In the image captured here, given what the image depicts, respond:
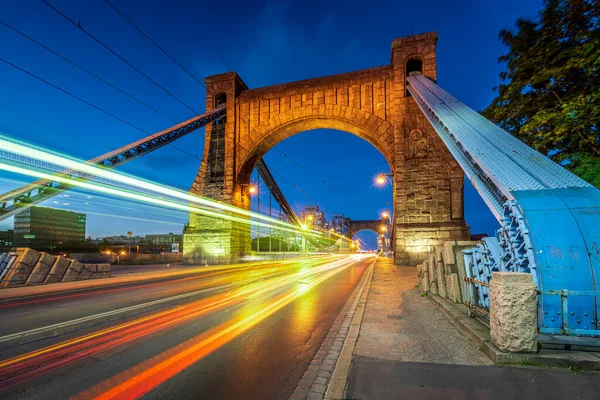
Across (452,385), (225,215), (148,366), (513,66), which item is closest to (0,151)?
(225,215)

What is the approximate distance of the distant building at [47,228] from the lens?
59.9 m

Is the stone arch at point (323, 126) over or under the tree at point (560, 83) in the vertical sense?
over

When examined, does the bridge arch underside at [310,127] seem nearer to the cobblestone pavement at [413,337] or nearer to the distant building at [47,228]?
the cobblestone pavement at [413,337]

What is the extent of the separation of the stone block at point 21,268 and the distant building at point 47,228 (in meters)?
33.7

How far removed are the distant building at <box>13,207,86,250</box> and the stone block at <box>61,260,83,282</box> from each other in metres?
33.2

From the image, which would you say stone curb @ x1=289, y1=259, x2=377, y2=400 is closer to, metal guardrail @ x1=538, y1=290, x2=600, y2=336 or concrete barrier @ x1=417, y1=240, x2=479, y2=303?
concrete barrier @ x1=417, y1=240, x2=479, y2=303

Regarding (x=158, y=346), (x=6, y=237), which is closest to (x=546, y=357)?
(x=158, y=346)

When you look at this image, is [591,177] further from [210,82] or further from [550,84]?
[210,82]

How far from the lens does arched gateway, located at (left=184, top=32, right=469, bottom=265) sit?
19.4 m

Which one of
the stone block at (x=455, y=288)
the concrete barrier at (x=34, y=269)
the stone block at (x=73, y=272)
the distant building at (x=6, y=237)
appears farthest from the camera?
the distant building at (x=6, y=237)

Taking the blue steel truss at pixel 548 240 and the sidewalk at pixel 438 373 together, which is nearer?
the sidewalk at pixel 438 373

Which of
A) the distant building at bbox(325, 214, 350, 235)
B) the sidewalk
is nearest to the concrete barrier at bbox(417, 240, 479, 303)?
the sidewalk

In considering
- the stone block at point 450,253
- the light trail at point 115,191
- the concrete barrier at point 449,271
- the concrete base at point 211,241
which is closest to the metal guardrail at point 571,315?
the concrete barrier at point 449,271

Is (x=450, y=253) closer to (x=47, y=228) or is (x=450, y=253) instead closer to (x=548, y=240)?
(x=548, y=240)
